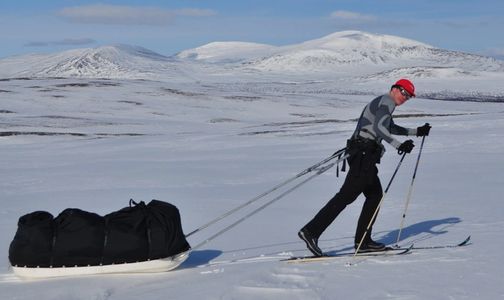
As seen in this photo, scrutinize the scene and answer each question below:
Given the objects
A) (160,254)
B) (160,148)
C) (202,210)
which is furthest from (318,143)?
(160,254)

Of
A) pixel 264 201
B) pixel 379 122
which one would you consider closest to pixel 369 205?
pixel 379 122

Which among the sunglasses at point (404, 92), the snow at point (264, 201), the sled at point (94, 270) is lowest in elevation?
Answer: the snow at point (264, 201)

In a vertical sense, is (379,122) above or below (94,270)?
above

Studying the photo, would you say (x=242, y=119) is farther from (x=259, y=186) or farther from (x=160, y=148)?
(x=259, y=186)

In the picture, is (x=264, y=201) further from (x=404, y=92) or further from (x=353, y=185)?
(x=404, y=92)

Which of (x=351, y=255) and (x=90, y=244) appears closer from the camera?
(x=90, y=244)

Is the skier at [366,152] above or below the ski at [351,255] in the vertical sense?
above

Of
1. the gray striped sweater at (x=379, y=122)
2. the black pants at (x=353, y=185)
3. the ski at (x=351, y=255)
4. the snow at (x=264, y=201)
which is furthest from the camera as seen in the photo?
the black pants at (x=353, y=185)

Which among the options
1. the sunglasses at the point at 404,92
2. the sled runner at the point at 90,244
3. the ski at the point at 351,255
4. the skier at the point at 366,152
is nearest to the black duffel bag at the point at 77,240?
the sled runner at the point at 90,244

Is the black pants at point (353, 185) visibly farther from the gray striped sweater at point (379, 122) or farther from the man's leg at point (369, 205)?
the gray striped sweater at point (379, 122)

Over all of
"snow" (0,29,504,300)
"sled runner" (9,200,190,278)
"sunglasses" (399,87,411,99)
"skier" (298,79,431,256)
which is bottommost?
"snow" (0,29,504,300)

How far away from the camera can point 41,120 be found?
37531mm

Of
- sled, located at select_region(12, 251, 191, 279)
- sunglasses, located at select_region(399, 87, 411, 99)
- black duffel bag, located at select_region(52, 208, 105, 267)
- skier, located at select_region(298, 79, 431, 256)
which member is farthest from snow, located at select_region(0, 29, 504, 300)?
sunglasses, located at select_region(399, 87, 411, 99)

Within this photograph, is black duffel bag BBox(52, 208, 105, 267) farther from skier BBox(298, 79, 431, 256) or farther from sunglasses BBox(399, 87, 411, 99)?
sunglasses BBox(399, 87, 411, 99)
